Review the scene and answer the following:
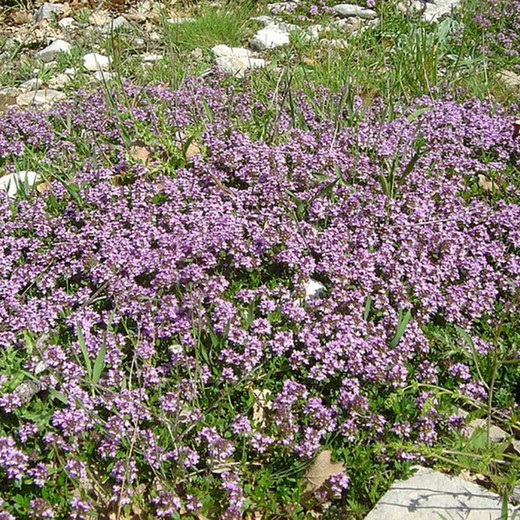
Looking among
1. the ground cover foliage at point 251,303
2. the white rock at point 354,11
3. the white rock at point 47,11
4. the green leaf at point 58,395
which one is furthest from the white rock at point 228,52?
the green leaf at point 58,395

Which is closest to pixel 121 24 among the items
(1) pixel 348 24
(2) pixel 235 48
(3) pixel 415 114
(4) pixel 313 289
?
(2) pixel 235 48

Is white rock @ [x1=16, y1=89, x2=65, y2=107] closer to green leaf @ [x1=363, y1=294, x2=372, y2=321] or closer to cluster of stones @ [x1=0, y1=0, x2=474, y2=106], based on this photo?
cluster of stones @ [x1=0, y1=0, x2=474, y2=106]

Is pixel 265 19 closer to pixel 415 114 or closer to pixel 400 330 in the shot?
pixel 415 114

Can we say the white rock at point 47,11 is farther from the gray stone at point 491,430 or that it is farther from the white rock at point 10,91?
the gray stone at point 491,430

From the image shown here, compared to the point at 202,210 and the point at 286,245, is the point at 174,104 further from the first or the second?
the point at 286,245

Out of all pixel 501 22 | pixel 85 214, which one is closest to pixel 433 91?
pixel 501 22

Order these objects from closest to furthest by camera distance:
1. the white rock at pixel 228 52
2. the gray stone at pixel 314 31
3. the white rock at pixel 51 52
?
the white rock at pixel 228 52 → the white rock at pixel 51 52 → the gray stone at pixel 314 31
